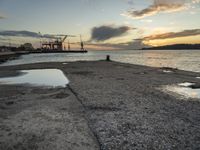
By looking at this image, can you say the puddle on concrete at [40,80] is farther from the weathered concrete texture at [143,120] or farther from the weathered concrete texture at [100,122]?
the weathered concrete texture at [143,120]

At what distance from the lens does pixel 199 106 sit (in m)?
11.3

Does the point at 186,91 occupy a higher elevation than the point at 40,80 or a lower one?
lower

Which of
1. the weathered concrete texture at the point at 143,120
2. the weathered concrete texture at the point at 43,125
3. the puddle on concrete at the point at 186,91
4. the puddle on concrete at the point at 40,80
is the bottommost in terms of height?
the puddle on concrete at the point at 186,91

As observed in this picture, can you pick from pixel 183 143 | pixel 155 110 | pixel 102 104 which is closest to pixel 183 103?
pixel 155 110

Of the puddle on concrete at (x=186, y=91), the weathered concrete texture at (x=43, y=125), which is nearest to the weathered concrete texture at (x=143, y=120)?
the weathered concrete texture at (x=43, y=125)

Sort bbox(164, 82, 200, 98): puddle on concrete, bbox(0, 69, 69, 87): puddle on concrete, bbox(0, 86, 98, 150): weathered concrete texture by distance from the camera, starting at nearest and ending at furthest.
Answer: bbox(0, 86, 98, 150): weathered concrete texture
bbox(164, 82, 200, 98): puddle on concrete
bbox(0, 69, 69, 87): puddle on concrete

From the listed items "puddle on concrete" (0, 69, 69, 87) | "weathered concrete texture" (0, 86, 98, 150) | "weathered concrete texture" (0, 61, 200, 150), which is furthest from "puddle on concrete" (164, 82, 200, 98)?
"puddle on concrete" (0, 69, 69, 87)

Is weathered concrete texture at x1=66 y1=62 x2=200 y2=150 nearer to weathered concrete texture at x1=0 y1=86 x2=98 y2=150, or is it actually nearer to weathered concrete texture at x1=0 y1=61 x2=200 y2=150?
weathered concrete texture at x1=0 y1=61 x2=200 y2=150

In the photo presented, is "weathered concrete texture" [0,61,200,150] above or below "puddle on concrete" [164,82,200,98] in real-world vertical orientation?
above

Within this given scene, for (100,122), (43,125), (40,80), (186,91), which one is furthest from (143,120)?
(40,80)

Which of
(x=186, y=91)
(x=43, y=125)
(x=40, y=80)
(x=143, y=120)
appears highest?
(x=43, y=125)

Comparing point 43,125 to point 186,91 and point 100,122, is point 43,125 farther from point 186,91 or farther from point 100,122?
point 186,91

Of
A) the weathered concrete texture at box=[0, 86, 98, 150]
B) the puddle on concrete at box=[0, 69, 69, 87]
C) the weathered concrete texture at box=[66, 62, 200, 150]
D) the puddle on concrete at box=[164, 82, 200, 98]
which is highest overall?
the weathered concrete texture at box=[0, 86, 98, 150]

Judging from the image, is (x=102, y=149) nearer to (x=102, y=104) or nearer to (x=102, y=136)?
(x=102, y=136)
